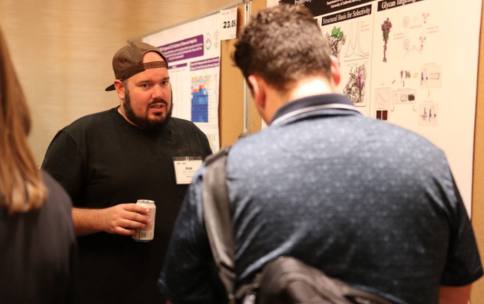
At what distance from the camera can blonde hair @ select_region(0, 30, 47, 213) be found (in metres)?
0.80

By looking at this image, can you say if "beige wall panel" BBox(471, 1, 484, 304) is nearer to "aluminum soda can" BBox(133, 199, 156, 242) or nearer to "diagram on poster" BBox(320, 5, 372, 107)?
"diagram on poster" BBox(320, 5, 372, 107)

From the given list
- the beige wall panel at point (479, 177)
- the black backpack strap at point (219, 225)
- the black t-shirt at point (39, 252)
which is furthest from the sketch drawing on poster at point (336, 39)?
the black t-shirt at point (39, 252)

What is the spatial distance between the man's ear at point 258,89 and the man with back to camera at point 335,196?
0.04m

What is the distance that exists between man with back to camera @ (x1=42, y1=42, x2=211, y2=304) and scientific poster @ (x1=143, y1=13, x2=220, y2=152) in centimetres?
85

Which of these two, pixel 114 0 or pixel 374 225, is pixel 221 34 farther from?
pixel 374 225

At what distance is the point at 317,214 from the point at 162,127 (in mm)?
1294

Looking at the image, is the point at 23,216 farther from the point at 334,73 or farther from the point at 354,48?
the point at 354,48

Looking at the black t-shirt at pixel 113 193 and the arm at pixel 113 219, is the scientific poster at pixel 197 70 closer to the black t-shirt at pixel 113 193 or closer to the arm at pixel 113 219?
the black t-shirt at pixel 113 193

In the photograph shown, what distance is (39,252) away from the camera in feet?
2.81

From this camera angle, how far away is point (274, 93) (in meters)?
0.90

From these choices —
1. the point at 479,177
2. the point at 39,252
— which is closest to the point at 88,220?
the point at 39,252

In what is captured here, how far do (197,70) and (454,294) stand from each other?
2221 mm

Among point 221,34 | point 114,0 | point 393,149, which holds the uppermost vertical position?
point 114,0

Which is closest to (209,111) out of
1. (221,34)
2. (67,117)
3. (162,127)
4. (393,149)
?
(221,34)
